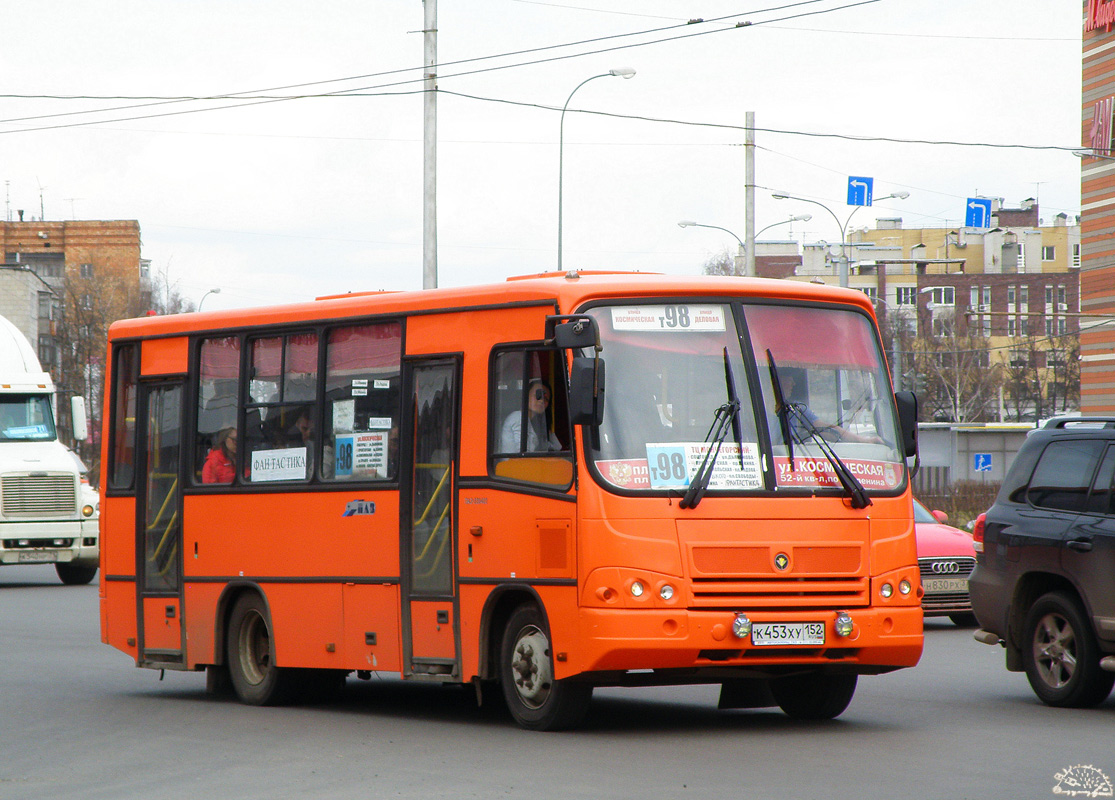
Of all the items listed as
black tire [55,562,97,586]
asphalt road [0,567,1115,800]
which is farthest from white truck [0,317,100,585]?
asphalt road [0,567,1115,800]

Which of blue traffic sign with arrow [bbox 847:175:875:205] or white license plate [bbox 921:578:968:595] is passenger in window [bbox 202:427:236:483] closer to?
white license plate [bbox 921:578:968:595]

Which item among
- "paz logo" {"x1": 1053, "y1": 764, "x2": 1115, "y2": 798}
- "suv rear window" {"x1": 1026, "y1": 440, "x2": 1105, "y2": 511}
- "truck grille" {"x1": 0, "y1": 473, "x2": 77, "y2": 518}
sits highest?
"suv rear window" {"x1": 1026, "y1": 440, "x2": 1105, "y2": 511}

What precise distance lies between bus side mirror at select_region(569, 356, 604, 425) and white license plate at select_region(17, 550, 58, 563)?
65.6 ft

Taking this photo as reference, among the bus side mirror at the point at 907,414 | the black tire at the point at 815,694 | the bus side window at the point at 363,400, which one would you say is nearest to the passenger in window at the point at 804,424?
the bus side mirror at the point at 907,414

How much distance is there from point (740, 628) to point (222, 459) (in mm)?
4957

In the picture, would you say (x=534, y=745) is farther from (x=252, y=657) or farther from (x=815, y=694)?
(x=252, y=657)

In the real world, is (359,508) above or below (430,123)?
below

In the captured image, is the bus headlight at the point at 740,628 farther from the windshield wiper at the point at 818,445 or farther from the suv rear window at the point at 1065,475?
the suv rear window at the point at 1065,475

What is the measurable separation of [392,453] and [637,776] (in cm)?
377

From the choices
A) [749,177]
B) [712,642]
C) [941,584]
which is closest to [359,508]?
[712,642]

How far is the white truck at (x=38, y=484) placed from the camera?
28.2 metres

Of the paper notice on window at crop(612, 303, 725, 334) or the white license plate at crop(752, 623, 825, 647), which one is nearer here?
the white license plate at crop(752, 623, 825, 647)

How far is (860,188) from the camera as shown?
55.8m

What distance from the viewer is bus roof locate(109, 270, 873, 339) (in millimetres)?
10688
